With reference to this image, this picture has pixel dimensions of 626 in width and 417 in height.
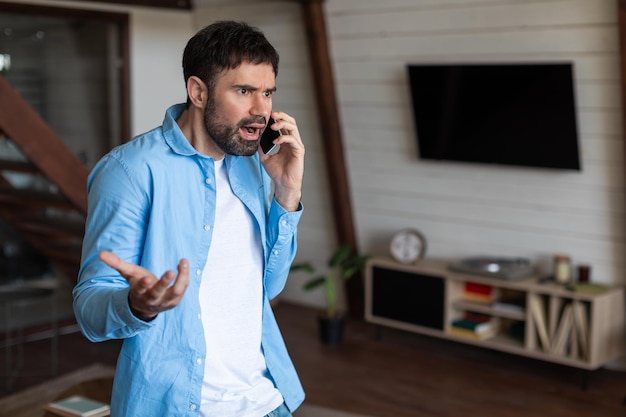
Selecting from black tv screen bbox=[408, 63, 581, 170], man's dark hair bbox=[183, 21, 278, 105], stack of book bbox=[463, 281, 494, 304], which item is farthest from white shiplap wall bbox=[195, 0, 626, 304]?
man's dark hair bbox=[183, 21, 278, 105]

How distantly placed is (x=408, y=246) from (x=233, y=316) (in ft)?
11.1

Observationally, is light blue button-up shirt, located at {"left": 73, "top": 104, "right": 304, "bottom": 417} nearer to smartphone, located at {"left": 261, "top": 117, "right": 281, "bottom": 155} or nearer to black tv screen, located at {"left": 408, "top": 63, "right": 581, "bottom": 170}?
smartphone, located at {"left": 261, "top": 117, "right": 281, "bottom": 155}

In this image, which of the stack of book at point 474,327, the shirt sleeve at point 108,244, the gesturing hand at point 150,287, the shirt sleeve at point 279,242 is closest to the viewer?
the gesturing hand at point 150,287

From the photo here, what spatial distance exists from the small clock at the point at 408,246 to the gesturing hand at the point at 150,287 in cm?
364

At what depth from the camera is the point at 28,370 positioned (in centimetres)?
457

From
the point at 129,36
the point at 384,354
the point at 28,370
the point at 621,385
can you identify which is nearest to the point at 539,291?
the point at 621,385

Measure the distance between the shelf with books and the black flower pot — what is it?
7.4 inches

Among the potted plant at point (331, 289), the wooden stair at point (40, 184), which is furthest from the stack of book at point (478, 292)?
the wooden stair at point (40, 184)

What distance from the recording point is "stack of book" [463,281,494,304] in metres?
4.61

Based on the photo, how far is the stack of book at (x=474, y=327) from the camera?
Answer: 15.0ft

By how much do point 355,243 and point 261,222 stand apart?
3721mm

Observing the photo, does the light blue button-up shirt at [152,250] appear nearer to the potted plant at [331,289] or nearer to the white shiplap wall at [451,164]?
the white shiplap wall at [451,164]

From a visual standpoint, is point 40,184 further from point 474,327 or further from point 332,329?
point 474,327

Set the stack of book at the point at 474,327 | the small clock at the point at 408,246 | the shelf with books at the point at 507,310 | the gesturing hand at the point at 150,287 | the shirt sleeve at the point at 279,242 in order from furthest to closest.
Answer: the small clock at the point at 408,246 < the stack of book at the point at 474,327 < the shelf with books at the point at 507,310 < the shirt sleeve at the point at 279,242 < the gesturing hand at the point at 150,287
